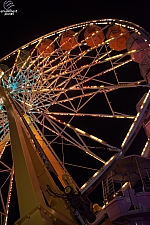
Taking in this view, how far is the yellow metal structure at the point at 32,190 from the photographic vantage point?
4.13m

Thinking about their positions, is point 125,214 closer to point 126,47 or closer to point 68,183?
point 68,183

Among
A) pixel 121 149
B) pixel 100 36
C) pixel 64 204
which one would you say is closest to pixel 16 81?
pixel 100 36

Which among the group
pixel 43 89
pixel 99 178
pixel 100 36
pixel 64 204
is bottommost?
pixel 99 178

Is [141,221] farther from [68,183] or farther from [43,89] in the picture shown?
[43,89]

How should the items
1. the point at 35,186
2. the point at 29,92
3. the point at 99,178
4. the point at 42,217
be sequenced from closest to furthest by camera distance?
the point at 42,217, the point at 35,186, the point at 99,178, the point at 29,92

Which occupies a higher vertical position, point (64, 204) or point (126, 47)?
point (126, 47)

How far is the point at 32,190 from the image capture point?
4.36 m

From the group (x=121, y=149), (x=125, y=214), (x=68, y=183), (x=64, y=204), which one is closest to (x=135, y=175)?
(x=121, y=149)

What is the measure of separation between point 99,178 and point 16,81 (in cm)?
468

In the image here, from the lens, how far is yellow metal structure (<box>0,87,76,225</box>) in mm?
4129

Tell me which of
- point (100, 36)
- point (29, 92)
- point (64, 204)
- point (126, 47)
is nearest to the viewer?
point (64, 204)

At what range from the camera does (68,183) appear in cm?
596

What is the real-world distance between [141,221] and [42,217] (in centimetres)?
412

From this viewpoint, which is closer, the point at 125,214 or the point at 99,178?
the point at 125,214
